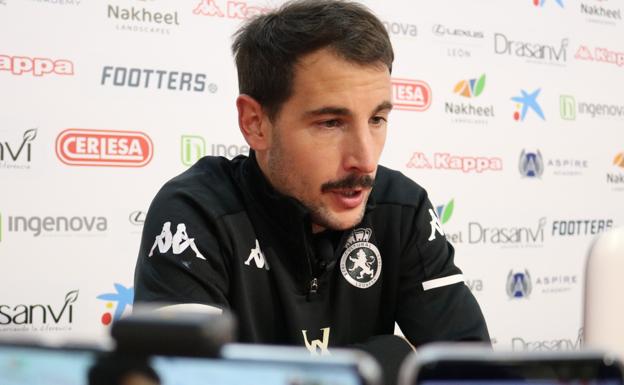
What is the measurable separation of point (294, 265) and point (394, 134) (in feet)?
5.55

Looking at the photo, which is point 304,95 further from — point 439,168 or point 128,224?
point 439,168

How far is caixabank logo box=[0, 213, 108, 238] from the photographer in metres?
2.07

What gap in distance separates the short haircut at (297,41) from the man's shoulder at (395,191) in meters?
0.22

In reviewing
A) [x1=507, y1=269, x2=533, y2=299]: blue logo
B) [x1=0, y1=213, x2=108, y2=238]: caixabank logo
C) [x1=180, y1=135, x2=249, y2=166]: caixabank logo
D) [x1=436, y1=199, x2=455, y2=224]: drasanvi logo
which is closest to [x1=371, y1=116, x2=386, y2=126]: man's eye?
[x1=180, y1=135, x2=249, y2=166]: caixabank logo

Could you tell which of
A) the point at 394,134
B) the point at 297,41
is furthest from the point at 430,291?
the point at 394,134

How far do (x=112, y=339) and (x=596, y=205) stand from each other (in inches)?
131

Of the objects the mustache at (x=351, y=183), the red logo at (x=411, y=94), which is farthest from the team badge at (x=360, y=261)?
the red logo at (x=411, y=94)

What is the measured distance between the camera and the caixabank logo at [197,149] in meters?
2.32

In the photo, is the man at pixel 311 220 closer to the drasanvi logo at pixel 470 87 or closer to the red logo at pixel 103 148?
the red logo at pixel 103 148

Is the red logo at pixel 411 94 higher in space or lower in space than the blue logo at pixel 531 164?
higher

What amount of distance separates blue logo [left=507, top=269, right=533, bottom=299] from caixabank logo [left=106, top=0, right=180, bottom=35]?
1828 mm

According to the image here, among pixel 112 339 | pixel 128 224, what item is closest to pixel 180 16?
pixel 128 224

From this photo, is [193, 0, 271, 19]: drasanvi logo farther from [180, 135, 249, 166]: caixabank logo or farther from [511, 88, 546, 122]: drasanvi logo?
[511, 88, 546, 122]: drasanvi logo

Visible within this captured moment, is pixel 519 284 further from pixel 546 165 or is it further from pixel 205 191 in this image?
pixel 205 191
